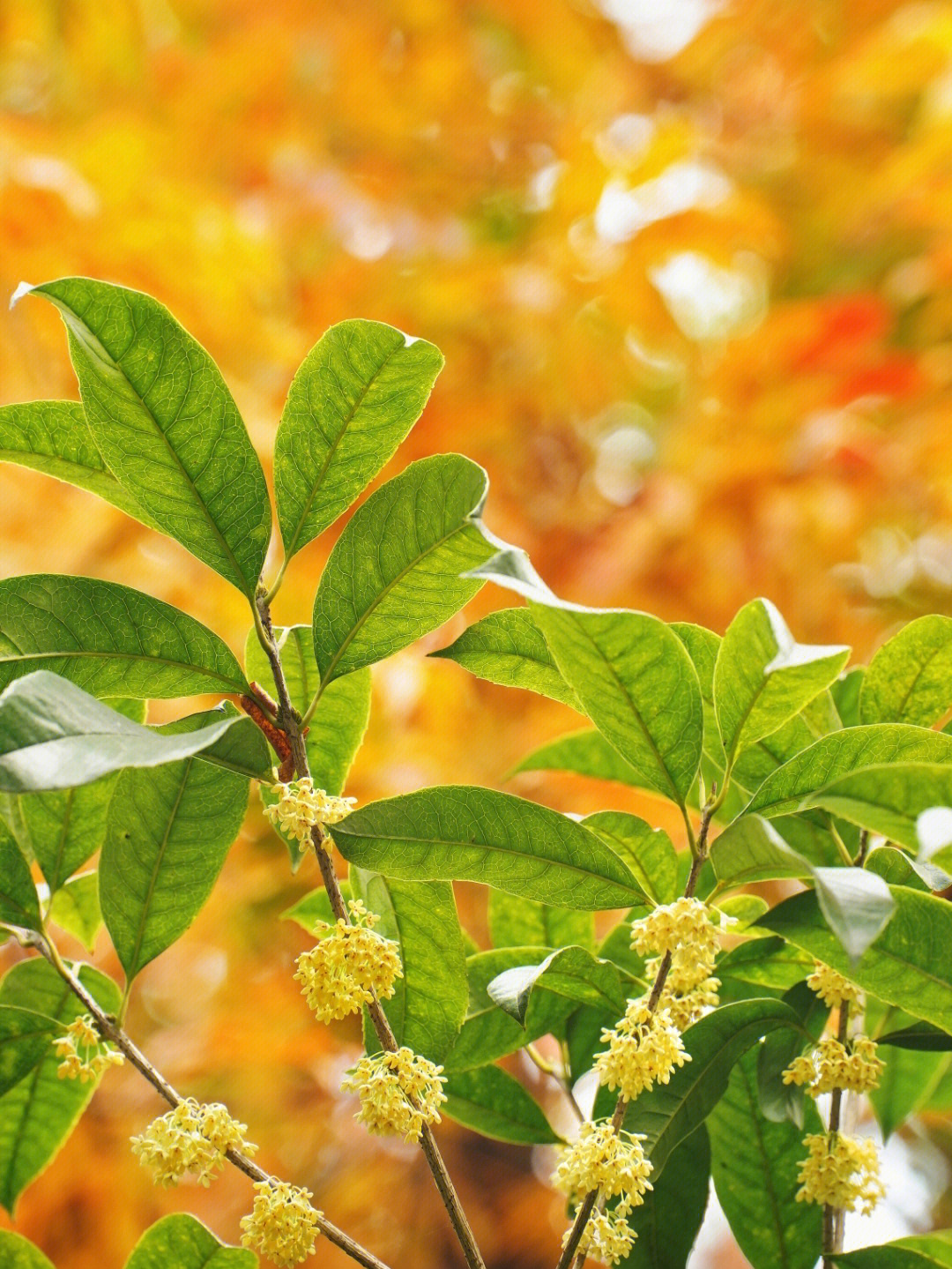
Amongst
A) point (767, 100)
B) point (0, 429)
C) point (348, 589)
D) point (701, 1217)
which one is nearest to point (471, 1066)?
point (701, 1217)

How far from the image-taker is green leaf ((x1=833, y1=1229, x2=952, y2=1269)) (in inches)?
19.2

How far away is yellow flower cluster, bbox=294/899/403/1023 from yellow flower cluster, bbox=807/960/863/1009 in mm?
181

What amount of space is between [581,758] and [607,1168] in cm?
26

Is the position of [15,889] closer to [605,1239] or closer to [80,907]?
[80,907]

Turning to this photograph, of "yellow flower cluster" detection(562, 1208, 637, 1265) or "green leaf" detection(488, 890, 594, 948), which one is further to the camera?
"green leaf" detection(488, 890, 594, 948)

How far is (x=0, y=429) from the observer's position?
459 mm

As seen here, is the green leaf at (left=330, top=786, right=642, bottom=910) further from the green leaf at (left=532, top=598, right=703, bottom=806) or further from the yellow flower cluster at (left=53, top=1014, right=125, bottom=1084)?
the yellow flower cluster at (left=53, top=1014, right=125, bottom=1084)

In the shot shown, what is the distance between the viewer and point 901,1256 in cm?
49

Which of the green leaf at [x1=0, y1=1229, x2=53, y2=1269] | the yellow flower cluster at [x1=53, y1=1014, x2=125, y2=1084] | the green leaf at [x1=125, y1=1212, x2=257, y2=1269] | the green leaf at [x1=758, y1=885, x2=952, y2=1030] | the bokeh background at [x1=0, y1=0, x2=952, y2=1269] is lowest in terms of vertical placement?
the green leaf at [x1=0, y1=1229, x2=53, y2=1269]

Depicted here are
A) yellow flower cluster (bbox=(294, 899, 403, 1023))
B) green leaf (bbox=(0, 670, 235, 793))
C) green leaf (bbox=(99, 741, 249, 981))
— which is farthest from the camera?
green leaf (bbox=(99, 741, 249, 981))

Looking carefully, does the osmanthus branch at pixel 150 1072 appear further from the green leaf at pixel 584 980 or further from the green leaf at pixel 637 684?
the green leaf at pixel 637 684

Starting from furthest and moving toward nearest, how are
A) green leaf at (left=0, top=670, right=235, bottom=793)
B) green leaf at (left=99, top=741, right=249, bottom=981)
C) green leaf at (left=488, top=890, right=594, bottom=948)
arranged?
1. green leaf at (left=488, top=890, right=594, bottom=948)
2. green leaf at (left=99, top=741, right=249, bottom=981)
3. green leaf at (left=0, top=670, right=235, bottom=793)

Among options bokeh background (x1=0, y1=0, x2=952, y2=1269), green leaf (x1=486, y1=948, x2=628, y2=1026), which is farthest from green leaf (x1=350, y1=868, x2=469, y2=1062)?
bokeh background (x1=0, y1=0, x2=952, y2=1269)

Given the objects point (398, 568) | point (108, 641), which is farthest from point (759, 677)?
point (108, 641)
